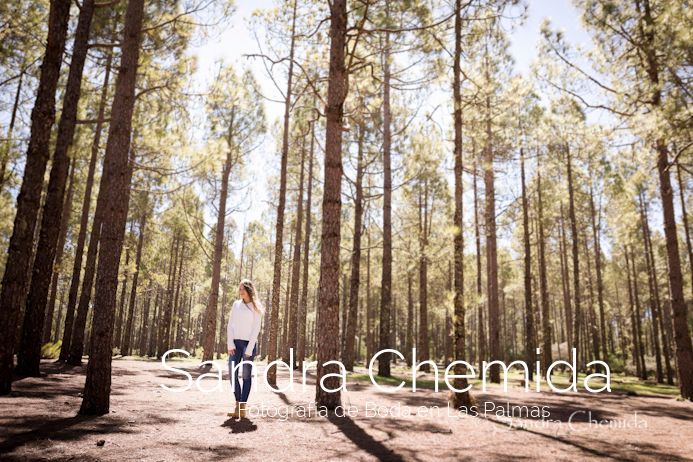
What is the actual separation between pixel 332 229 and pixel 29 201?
4653 mm

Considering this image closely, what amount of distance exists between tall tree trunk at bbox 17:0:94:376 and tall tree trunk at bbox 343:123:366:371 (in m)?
8.38

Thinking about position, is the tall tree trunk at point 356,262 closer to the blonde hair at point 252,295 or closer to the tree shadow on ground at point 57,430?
the blonde hair at point 252,295

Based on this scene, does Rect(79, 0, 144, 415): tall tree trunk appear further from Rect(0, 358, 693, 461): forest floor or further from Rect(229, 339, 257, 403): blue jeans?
Rect(229, 339, 257, 403): blue jeans

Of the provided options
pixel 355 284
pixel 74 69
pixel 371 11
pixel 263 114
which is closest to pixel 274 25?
pixel 371 11

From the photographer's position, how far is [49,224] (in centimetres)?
800

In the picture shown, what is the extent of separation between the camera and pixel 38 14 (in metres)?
10.5

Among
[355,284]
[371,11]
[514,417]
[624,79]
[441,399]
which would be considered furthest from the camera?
[355,284]

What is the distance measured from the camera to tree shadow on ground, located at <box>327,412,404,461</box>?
13.0ft

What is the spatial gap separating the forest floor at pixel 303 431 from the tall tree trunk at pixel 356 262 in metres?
6.28

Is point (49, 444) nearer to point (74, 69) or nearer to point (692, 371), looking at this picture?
point (74, 69)

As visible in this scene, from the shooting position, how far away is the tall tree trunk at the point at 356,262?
46.7ft

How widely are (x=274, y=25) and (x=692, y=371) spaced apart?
13.6 m

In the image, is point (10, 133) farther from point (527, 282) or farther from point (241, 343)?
point (527, 282)

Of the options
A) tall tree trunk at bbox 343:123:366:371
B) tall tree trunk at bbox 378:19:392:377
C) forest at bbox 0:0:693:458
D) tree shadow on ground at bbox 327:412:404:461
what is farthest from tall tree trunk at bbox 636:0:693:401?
tree shadow on ground at bbox 327:412:404:461
